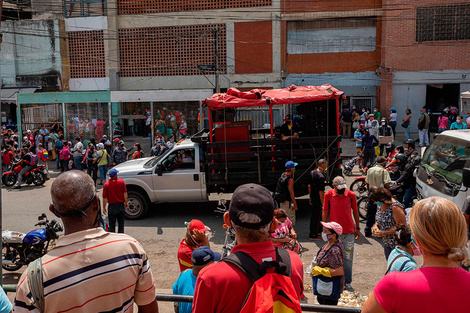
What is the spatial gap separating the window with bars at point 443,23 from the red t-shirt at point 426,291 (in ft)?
83.9

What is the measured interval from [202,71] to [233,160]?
17.3m

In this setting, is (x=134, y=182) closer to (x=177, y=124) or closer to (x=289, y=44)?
(x=177, y=124)

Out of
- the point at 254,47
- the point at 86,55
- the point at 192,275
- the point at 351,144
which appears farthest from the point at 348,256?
the point at 86,55

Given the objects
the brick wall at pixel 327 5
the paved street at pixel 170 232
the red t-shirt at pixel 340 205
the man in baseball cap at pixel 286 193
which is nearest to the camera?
the red t-shirt at pixel 340 205

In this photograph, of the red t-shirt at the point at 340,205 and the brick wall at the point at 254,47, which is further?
the brick wall at the point at 254,47

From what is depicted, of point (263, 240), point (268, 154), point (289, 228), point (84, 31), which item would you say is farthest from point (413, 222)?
point (84, 31)

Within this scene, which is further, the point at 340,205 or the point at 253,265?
the point at 340,205

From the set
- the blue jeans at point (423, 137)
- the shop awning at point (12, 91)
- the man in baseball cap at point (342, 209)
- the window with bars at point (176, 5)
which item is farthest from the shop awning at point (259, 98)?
the shop awning at point (12, 91)

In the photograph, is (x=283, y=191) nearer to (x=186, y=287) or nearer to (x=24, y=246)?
(x=24, y=246)

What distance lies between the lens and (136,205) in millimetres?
11102

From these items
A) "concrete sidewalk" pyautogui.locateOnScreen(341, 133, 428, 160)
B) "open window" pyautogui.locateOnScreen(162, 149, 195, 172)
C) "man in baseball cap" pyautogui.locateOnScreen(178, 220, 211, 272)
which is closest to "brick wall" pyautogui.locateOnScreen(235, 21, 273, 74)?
"concrete sidewalk" pyautogui.locateOnScreen(341, 133, 428, 160)

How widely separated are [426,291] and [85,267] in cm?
169

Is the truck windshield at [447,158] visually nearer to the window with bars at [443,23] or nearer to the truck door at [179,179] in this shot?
the truck door at [179,179]

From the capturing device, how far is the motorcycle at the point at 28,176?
53.1 ft
